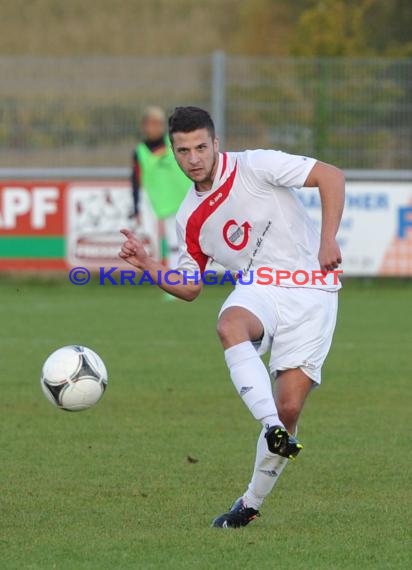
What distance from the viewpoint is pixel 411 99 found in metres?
19.5

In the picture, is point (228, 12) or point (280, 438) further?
point (228, 12)

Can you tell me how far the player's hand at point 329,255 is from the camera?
621 centimetres

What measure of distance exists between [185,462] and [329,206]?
2234mm

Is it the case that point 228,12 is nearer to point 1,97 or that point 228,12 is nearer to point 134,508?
point 1,97

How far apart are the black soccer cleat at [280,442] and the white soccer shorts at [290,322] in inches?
23.1

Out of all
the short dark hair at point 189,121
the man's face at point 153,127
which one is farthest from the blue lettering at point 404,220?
the short dark hair at point 189,121

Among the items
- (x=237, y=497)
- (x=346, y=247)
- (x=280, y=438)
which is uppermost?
(x=280, y=438)

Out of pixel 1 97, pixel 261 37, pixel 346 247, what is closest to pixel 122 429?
pixel 346 247

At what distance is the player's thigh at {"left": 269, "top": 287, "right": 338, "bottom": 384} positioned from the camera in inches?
253

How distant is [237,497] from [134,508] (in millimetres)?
594

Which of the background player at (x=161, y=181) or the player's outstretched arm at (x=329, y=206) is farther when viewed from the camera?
the background player at (x=161, y=181)

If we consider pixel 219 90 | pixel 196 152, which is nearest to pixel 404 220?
pixel 219 90

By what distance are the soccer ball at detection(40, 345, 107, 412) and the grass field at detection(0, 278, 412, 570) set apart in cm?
50

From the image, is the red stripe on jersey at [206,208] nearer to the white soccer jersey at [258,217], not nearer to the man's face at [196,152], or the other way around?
the white soccer jersey at [258,217]
